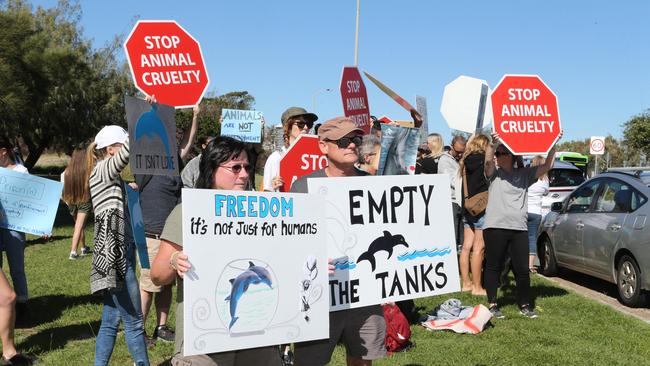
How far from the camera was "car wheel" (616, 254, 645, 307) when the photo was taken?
8258 mm

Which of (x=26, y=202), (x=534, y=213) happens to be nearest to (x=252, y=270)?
(x=26, y=202)

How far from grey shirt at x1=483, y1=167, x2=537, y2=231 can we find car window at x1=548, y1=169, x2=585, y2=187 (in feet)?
32.8

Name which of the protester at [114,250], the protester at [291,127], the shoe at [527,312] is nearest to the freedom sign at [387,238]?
the protester at [114,250]

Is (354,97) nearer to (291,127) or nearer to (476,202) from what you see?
(291,127)

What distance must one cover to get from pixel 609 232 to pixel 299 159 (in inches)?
216

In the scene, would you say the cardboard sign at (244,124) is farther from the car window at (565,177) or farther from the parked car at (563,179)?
the car window at (565,177)

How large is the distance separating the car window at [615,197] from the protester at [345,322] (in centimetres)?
584

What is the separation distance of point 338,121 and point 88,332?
4507mm

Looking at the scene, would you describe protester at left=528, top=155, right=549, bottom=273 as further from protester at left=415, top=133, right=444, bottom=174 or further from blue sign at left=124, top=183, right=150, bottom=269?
blue sign at left=124, top=183, right=150, bottom=269

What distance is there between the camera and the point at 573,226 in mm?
9984

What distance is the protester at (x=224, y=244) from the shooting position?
3119 millimetres

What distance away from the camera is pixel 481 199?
8797 millimetres

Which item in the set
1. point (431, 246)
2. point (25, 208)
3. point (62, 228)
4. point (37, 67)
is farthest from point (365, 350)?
point (37, 67)

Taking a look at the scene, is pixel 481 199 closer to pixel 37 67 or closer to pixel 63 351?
pixel 63 351
